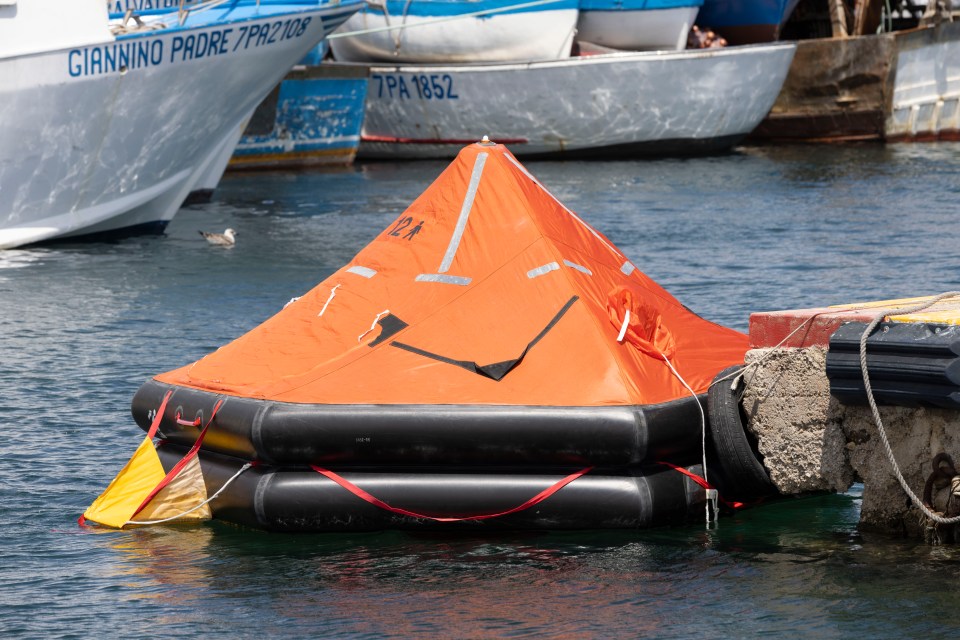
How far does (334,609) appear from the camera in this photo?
7160 millimetres

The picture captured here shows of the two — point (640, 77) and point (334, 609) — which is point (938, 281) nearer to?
point (334, 609)

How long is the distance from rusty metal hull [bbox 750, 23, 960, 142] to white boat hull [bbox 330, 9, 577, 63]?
5.07 meters

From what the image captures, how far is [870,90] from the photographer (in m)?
30.0

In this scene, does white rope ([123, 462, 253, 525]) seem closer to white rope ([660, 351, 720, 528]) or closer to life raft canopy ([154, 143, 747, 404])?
life raft canopy ([154, 143, 747, 404])

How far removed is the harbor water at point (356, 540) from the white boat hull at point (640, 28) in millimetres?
10077

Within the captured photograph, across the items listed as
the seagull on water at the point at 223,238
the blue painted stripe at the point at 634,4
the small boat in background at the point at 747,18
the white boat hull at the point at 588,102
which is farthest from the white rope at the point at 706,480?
the small boat in background at the point at 747,18

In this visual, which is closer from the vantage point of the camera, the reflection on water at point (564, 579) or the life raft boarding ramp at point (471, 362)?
the reflection on water at point (564, 579)

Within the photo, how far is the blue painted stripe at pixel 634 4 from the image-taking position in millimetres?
28469

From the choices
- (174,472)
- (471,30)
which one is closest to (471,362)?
(174,472)

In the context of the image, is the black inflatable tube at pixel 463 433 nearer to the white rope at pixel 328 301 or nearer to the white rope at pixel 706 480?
the white rope at pixel 706 480

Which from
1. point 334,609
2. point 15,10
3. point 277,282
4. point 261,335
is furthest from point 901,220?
point 334,609

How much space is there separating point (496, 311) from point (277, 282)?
773 centimetres

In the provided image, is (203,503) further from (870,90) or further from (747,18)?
(747,18)

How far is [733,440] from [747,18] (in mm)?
23827
